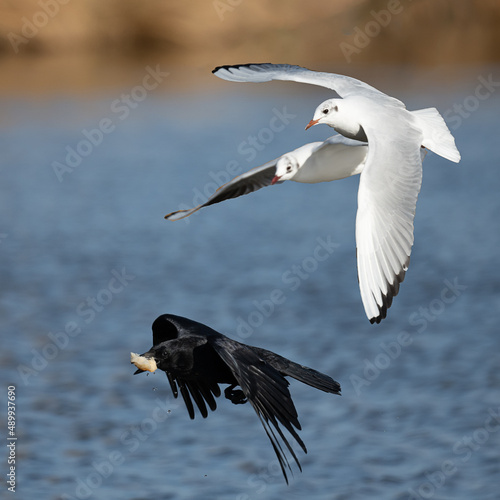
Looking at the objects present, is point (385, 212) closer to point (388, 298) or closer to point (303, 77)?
point (388, 298)

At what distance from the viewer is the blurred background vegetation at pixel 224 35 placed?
75.3 ft

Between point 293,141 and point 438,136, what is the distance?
1201 centimetres

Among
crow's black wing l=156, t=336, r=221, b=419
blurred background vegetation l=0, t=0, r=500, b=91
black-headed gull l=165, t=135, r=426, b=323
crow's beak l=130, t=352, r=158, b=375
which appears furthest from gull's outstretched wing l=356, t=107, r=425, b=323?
blurred background vegetation l=0, t=0, r=500, b=91

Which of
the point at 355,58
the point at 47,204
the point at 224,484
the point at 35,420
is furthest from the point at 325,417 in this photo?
the point at 355,58

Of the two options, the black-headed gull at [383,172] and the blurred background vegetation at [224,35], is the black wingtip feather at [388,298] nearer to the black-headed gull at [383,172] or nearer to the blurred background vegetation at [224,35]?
the black-headed gull at [383,172]

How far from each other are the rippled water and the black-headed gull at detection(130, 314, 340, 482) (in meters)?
2.50

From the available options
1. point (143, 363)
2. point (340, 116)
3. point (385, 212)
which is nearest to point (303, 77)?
Result: point (340, 116)

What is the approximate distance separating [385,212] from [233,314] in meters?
6.30

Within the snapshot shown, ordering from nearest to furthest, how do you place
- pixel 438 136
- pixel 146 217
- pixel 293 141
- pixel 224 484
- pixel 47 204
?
pixel 438 136
pixel 224 484
pixel 146 217
pixel 47 204
pixel 293 141

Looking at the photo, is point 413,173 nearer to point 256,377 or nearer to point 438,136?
point 438,136

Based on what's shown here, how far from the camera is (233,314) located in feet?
38.1

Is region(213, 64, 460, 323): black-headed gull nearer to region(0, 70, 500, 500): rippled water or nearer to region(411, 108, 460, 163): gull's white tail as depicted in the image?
region(411, 108, 460, 163): gull's white tail

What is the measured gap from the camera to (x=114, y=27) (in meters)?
25.8

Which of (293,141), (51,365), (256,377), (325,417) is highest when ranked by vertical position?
(256,377)
